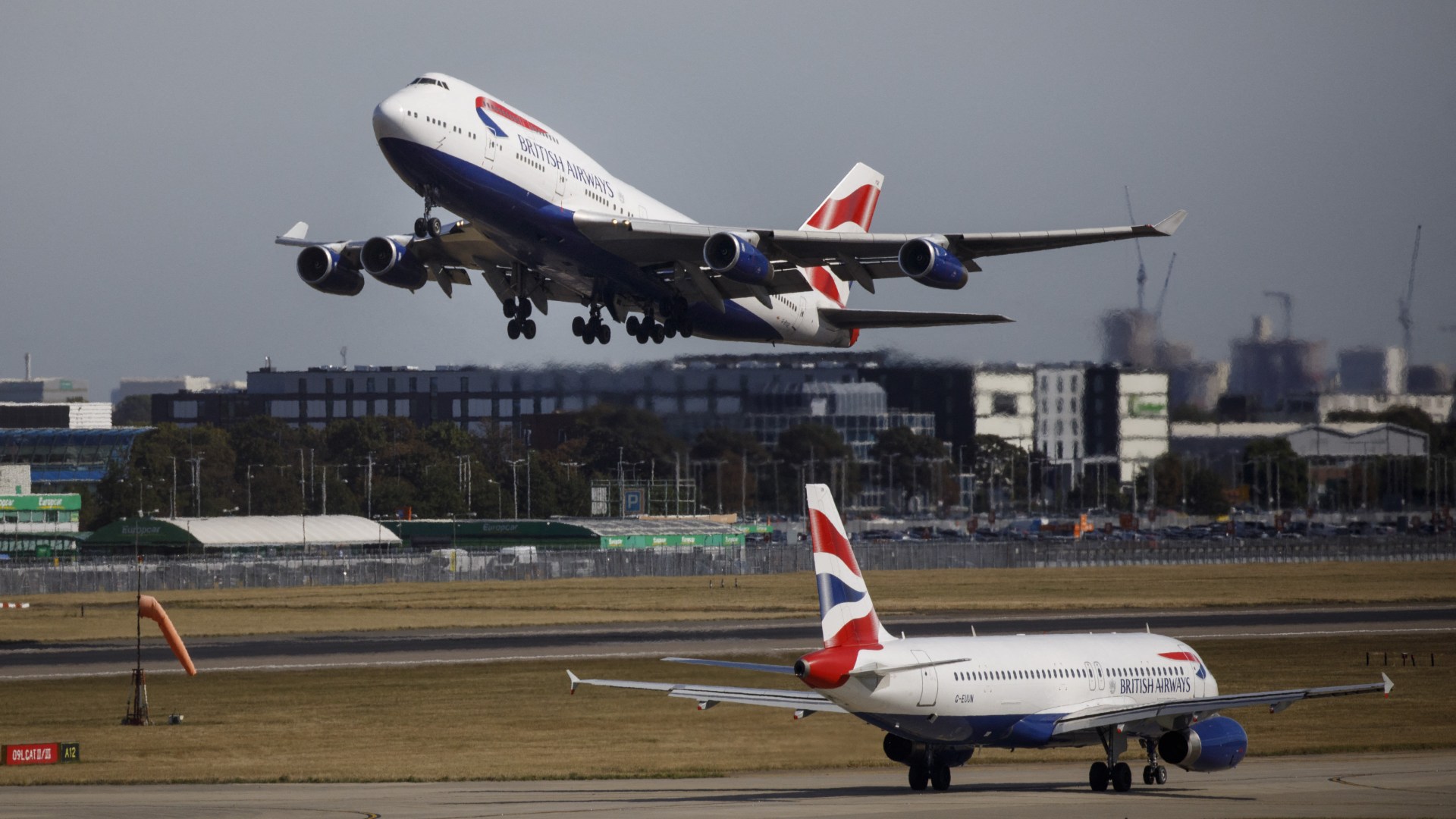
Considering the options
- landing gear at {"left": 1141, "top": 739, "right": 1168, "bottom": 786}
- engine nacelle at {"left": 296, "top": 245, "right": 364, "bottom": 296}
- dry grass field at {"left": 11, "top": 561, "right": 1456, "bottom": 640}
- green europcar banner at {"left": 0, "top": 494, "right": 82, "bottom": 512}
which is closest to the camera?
landing gear at {"left": 1141, "top": 739, "right": 1168, "bottom": 786}

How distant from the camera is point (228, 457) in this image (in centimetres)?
14312

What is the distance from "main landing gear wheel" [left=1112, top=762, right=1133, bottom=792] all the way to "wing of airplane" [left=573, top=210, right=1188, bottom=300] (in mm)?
12791

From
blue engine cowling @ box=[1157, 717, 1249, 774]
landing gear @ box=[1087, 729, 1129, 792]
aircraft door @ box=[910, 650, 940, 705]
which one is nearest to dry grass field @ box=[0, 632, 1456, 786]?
aircraft door @ box=[910, 650, 940, 705]

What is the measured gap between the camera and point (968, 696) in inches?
1366

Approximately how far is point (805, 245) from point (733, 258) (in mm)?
2548

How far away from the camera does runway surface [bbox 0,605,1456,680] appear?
196 feet

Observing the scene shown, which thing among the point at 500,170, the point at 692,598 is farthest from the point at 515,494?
the point at 500,170

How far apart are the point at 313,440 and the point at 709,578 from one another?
1927 inches

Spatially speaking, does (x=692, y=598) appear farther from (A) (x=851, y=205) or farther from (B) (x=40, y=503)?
(B) (x=40, y=503)

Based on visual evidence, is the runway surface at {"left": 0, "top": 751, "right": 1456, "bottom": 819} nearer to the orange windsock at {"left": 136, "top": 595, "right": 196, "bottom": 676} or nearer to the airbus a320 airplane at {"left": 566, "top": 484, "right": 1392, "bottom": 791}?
the airbus a320 airplane at {"left": 566, "top": 484, "right": 1392, "bottom": 791}

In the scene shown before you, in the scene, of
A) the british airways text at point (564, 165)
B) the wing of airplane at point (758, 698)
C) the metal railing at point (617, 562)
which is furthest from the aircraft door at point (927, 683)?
the metal railing at point (617, 562)

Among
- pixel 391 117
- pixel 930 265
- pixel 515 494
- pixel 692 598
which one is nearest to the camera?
pixel 391 117

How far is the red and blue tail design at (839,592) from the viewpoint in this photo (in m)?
34.4

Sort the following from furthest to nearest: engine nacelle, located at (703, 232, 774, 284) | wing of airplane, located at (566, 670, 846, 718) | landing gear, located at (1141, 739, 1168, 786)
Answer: engine nacelle, located at (703, 232, 774, 284) → landing gear, located at (1141, 739, 1168, 786) → wing of airplane, located at (566, 670, 846, 718)
